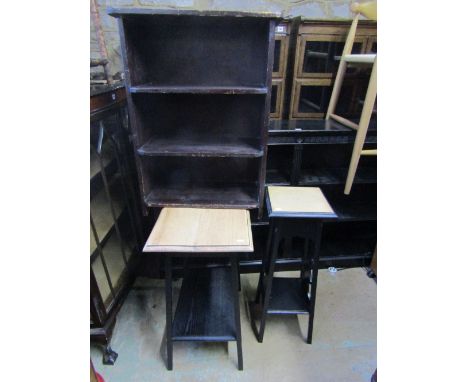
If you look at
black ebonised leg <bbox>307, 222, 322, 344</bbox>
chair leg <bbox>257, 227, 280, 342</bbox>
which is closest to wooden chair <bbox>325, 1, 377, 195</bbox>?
black ebonised leg <bbox>307, 222, 322, 344</bbox>

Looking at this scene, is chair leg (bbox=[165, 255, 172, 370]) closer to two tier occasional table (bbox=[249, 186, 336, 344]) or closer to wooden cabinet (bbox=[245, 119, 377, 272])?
two tier occasional table (bbox=[249, 186, 336, 344])

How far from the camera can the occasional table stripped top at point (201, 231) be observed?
3.51 ft

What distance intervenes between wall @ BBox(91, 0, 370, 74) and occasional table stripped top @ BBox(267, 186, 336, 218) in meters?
1.01

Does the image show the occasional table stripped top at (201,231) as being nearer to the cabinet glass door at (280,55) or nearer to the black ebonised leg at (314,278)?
the black ebonised leg at (314,278)

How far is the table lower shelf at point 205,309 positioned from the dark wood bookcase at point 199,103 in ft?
1.84

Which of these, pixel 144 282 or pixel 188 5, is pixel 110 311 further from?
pixel 188 5

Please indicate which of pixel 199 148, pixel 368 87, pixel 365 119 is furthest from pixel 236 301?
pixel 368 87

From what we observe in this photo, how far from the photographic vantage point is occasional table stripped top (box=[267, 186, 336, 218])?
1.19 metres

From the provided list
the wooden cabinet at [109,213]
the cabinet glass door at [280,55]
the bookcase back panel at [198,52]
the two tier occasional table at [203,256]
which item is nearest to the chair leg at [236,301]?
the two tier occasional table at [203,256]

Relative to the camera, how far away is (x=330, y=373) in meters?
1.33

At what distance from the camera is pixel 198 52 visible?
4.24 ft

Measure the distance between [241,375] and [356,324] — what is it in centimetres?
72
